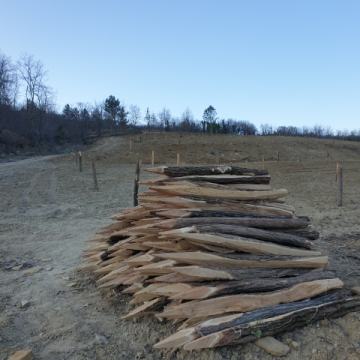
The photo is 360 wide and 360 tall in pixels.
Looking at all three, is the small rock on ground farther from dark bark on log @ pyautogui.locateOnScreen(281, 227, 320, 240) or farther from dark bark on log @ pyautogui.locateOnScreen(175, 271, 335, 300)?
dark bark on log @ pyautogui.locateOnScreen(281, 227, 320, 240)

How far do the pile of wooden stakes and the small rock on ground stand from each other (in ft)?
0.20

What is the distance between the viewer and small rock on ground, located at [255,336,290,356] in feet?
11.2

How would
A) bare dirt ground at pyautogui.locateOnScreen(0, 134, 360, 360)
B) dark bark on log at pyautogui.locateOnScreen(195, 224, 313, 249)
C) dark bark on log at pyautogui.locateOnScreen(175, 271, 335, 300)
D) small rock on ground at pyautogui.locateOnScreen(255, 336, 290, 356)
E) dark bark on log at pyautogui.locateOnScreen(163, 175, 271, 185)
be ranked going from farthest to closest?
dark bark on log at pyautogui.locateOnScreen(163, 175, 271, 185), dark bark on log at pyautogui.locateOnScreen(195, 224, 313, 249), dark bark on log at pyautogui.locateOnScreen(175, 271, 335, 300), bare dirt ground at pyautogui.locateOnScreen(0, 134, 360, 360), small rock on ground at pyautogui.locateOnScreen(255, 336, 290, 356)

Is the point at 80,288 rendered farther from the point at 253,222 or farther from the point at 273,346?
the point at 273,346

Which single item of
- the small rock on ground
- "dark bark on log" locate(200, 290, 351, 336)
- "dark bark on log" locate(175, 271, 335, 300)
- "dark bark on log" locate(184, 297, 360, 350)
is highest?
"dark bark on log" locate(175, 271, 335, 300)

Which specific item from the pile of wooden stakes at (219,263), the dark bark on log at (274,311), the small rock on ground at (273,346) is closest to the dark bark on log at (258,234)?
the pile of wooden stakes at (219,263)

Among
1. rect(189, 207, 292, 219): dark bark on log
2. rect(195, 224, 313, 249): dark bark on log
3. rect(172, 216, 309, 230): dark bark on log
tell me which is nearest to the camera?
rect(195, 224, 313, 249): dark bark on log

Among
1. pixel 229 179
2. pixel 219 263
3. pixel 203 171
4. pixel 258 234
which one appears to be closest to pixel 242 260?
pixel 219 263

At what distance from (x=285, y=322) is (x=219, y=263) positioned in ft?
2.56

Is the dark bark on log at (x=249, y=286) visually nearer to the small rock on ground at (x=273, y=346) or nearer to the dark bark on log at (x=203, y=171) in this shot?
the small rock on ground at (x=273, y=346)

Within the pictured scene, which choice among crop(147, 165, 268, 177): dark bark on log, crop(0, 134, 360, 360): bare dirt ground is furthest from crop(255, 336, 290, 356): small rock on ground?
crop(147, 165, 268, 177): dark bark on log

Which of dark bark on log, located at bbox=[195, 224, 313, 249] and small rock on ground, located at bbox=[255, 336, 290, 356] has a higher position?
dark bark on log, located at bbox=[195, 224, 313, 249]

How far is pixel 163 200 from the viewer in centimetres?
474

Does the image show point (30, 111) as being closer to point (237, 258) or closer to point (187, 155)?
point (187, 155)
